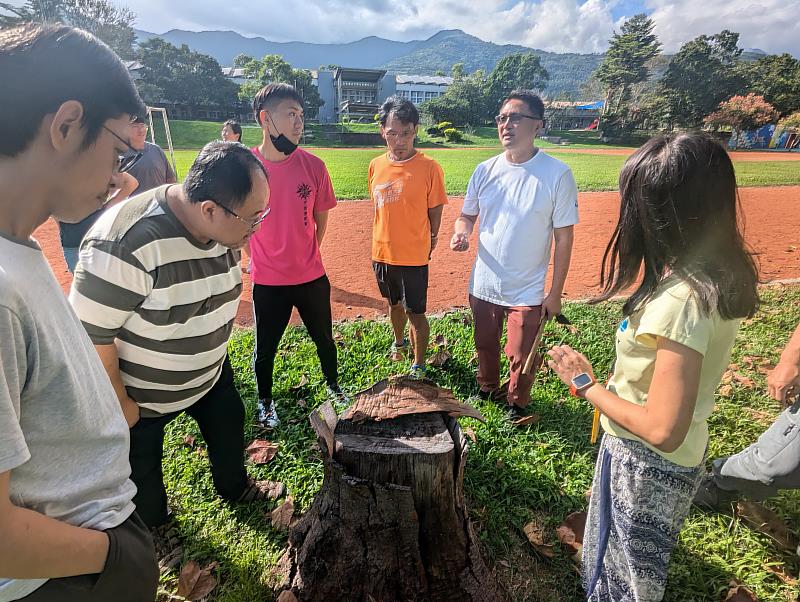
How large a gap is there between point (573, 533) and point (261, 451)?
1888 millimetres

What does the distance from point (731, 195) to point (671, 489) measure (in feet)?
3.21

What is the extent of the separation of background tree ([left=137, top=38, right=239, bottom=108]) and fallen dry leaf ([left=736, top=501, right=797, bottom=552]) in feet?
180

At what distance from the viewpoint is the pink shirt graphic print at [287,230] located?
2943 mm

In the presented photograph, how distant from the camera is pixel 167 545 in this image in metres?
2.32

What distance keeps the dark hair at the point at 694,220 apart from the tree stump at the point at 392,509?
0.86m

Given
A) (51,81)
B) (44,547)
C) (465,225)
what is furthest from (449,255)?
(44,547)

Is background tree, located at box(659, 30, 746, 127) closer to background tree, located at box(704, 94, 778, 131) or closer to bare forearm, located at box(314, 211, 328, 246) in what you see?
background tree, located at box(704, 94, 778, 131)

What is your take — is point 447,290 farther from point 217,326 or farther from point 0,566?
point 0,566

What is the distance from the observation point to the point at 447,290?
18.6ft

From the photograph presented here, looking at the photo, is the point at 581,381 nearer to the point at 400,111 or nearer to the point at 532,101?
the point at 532,101

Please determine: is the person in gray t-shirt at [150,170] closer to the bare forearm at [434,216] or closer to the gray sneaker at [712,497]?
the bare forearm at [434,216]

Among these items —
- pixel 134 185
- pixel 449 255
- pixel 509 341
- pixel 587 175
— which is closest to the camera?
pixel 509 341

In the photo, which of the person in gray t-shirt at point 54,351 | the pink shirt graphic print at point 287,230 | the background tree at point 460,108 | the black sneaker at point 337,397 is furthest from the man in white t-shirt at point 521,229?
the background tree at point 460,108

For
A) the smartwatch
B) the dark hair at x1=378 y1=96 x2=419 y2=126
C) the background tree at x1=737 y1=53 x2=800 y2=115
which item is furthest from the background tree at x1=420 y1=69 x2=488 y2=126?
the smartwatch
